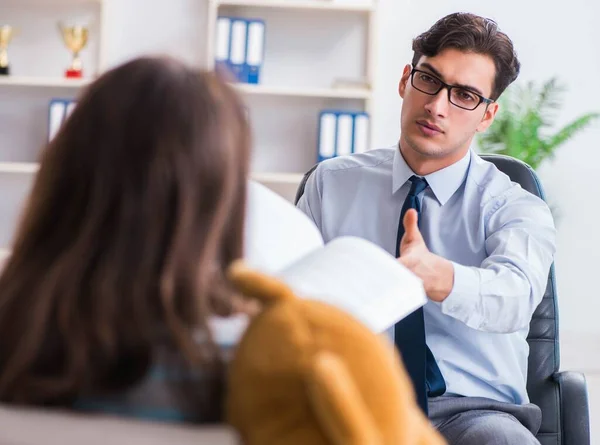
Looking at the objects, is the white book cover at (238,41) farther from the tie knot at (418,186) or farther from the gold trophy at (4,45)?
the tie knot at (418,186)

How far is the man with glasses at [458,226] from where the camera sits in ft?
5.58

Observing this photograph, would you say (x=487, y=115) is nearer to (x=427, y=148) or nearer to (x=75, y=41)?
(x=427, y=148)

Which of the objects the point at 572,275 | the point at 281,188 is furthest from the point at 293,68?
the point at 572,275

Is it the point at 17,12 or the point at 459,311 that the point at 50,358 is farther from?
the point at 17,12

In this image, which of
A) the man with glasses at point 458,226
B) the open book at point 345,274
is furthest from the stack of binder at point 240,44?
the open book at point 345,274

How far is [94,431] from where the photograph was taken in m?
0.74

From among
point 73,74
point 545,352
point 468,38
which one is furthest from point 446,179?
point 73,74

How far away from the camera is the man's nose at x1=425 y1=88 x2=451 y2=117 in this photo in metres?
1.99

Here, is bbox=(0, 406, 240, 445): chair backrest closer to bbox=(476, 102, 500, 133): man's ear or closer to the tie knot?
the tie knot

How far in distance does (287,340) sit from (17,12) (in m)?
3.78

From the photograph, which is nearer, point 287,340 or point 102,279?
point 287,340

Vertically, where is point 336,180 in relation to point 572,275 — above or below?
above

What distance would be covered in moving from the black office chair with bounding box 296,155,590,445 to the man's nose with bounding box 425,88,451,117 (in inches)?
10.1

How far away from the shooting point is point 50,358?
785mm
